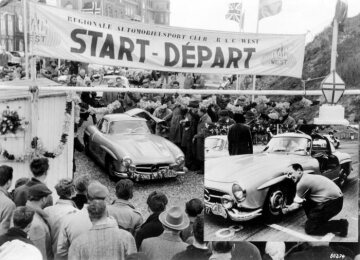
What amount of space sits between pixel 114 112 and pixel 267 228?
2084mm

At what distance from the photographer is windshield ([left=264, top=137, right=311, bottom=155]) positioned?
17.7ft

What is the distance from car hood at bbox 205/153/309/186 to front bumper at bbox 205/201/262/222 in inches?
10.6

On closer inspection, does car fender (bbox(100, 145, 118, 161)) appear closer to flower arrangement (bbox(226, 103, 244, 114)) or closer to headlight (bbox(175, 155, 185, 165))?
headlight (bbox(175, 155, 185, 165))

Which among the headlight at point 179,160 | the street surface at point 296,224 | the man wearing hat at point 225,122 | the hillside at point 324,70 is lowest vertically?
the street surface at point 296,224

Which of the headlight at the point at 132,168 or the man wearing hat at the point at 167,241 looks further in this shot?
the headlight at the point at 132,168

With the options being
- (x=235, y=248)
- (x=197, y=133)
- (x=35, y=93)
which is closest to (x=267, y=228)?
(x=235, y=248)

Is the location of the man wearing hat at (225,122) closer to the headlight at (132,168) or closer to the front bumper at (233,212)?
the front bumper at (233,212)

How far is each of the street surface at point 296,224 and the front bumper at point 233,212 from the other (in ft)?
0.16

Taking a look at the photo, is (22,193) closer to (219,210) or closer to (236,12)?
(219,210)

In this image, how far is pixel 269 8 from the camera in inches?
218

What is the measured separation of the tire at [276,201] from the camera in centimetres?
527

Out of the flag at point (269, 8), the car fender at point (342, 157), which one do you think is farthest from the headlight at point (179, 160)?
the flag at point (269, 8)

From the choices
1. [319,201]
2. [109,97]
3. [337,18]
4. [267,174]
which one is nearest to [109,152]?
[109,97]

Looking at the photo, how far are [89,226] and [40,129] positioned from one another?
51.2 inches
